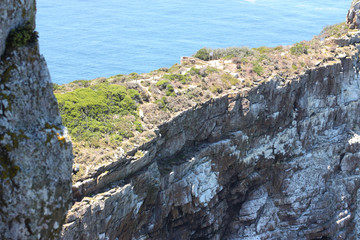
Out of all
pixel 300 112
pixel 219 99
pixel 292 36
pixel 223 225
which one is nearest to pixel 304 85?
pixel 300 112

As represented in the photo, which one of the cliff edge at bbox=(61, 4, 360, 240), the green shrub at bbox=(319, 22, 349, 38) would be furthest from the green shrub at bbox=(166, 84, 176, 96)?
the green shrub at bbox=(319, 22, 349, 38)

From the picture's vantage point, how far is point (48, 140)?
16.0 metres

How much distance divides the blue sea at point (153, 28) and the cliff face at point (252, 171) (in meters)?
28.4

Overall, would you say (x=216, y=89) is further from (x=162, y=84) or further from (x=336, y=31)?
(x=336, y=31)

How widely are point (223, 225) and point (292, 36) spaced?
2346 inches

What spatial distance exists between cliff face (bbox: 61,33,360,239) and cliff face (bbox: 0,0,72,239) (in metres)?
6.39

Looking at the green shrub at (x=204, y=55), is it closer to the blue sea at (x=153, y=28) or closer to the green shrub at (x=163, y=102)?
the green shrub at (x=163, y=102)

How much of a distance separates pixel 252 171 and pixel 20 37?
23.4 metres

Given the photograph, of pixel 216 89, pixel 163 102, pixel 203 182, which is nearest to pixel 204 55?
pixel 216 89

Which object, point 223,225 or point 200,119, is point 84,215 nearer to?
point 200,119

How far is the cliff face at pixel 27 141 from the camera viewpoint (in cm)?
1515

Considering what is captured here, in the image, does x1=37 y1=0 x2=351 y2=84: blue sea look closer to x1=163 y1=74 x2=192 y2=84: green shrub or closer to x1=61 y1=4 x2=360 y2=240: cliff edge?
x1=163 y1=74 x2=192 y2=84: green shrub

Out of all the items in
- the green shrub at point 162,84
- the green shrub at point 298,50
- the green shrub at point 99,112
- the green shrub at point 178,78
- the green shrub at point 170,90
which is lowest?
the green shrub at point 99,112

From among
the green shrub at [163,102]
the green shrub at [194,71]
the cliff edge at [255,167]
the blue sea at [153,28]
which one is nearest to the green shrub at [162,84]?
the green shrub at [163,102]
